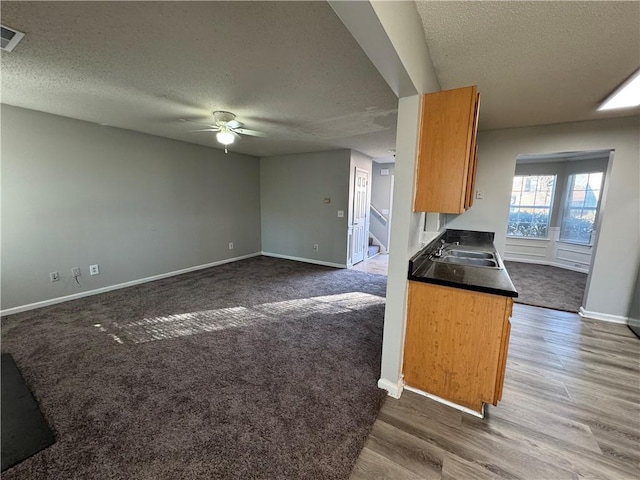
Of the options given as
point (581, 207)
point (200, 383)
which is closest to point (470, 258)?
point (200, 383)

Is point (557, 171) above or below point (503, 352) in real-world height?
above

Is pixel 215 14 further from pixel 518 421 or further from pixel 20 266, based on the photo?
pixel 20 266

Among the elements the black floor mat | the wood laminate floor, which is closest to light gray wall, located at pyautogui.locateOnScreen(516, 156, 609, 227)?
the wood laminate floor

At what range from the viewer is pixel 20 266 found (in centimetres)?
302

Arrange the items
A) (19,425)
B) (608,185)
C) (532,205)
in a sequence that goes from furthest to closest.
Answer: (532,205)
(608,185)
(19,425)

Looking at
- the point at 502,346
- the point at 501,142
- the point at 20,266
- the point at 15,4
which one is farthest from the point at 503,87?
the point at 20,266

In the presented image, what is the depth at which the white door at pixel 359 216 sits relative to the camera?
210 inches

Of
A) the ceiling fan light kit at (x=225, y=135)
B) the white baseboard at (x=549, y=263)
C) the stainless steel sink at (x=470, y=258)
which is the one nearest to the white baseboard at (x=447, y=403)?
the stainless steel sink at (x=470, y=258)

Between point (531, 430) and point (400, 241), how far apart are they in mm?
1407

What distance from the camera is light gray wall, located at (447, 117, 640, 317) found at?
9.44 feet

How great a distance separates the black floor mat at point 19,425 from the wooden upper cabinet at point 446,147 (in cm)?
269

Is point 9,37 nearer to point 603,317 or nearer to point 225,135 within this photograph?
point 225,135

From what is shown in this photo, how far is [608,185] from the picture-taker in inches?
117

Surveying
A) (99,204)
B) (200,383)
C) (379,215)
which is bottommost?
(200,383)
